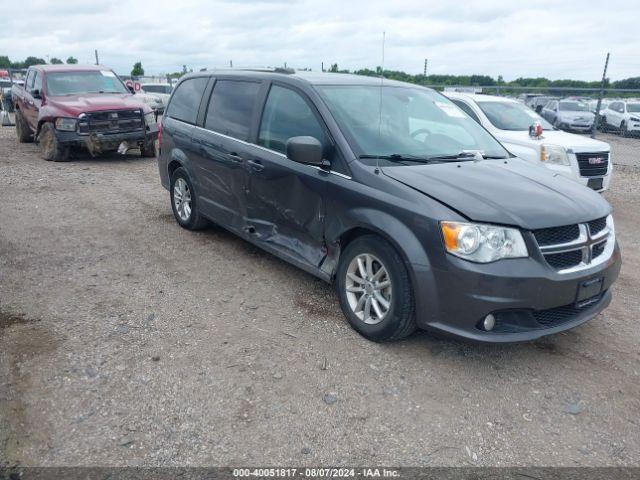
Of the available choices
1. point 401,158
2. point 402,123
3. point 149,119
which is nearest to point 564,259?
point 401,158

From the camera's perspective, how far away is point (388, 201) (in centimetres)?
356

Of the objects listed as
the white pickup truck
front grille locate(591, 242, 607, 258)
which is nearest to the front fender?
front grille locate(591, 242, 607, 258)

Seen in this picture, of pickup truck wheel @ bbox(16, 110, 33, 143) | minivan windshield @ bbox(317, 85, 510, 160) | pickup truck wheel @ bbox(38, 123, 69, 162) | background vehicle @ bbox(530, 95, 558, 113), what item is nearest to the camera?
minivan windshield @ bbox(317, 85, 510, 160)

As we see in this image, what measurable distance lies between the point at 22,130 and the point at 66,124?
368 cm

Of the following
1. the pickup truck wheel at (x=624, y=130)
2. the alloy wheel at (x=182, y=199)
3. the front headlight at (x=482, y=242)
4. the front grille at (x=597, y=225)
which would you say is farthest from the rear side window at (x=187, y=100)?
the pickup truck wheel at (x=624, y=130)

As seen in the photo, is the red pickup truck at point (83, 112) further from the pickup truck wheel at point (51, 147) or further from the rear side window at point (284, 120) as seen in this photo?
the rear side window at point (284, 120)

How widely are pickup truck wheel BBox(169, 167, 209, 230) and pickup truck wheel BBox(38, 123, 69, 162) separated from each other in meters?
5.62

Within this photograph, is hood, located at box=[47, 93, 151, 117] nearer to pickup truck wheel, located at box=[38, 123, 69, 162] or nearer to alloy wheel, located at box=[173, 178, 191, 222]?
pickup truck wheel, located at box=[38, 123, 69, 162]

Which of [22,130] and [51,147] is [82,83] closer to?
[51,147]

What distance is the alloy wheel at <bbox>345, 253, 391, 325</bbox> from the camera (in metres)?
3.66

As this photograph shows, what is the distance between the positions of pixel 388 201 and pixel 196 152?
2.82 m

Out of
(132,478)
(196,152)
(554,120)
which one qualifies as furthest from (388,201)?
(554,120)

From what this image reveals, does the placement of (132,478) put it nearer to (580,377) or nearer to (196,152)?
(580,377)

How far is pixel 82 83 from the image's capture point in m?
11.6
